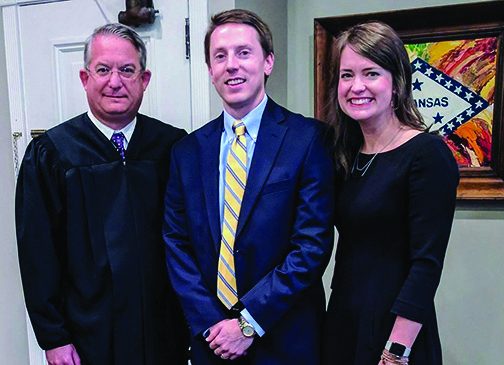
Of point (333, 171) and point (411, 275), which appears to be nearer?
point (411, 275)

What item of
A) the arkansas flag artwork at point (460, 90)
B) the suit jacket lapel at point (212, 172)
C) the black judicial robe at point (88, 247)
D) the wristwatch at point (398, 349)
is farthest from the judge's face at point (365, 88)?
the arkansas flag artwork at point (460, 90)

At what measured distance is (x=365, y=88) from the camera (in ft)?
3.99

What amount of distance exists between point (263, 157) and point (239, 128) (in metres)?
0.12

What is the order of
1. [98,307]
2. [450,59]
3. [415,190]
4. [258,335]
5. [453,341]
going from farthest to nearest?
[453,341]
[450,59]
[98,307]
[258,335]
[415,190]

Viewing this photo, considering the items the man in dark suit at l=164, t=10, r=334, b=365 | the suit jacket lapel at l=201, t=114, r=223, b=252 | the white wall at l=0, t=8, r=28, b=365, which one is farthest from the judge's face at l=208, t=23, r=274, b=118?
the white wall at l=0, t=8, r=28, b=365

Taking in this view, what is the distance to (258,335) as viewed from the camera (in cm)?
128

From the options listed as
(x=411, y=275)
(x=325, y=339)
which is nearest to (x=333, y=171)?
(x=411, y=275)

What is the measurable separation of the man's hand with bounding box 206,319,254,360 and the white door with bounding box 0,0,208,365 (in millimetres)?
806

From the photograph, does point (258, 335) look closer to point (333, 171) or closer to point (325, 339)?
point (325, 339)

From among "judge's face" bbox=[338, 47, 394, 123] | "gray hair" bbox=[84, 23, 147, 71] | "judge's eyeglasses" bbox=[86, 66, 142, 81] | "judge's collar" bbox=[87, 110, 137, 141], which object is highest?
"gray hair" bbox=[84, 23, 147, 71]

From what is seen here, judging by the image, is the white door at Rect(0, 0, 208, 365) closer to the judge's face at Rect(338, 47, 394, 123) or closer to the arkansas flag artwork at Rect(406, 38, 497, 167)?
the judge's face at Rect(338, 47, 394, 123)

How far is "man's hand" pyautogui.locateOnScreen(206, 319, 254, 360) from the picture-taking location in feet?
4.18

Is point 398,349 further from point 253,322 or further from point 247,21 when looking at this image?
point 247,21

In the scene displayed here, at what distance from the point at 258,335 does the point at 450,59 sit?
141 cm
